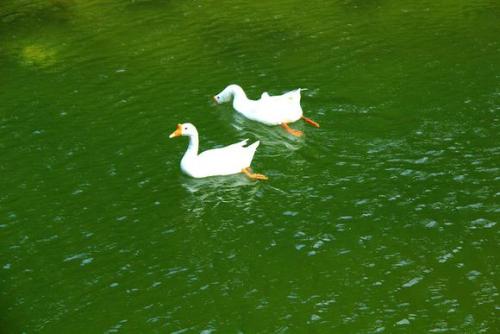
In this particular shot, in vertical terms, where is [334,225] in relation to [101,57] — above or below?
below

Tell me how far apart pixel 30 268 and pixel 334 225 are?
17.7 feet

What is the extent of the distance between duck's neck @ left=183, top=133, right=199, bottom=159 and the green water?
50cm

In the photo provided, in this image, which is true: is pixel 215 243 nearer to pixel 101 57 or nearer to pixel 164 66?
pixel 164 66

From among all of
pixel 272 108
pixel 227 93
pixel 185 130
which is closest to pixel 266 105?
pixel 272 108

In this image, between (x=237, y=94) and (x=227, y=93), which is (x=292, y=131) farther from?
(x=227, y=93)

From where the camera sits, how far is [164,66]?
22.6 m

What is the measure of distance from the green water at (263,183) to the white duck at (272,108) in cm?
30

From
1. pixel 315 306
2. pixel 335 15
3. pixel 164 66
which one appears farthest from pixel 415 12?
pixel 315 306

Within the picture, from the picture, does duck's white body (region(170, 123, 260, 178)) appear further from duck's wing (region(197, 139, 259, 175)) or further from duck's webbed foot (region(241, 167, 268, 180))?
duck's webbed foot (region(241, 167, 268, 180))

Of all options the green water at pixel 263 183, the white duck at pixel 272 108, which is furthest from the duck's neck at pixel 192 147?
the white duck at pixel 272 108

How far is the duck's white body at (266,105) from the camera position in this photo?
18062mm

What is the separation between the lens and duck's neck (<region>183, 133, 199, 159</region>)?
16.4 metres

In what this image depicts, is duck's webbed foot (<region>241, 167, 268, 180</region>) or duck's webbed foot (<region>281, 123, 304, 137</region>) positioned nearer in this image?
duck's webbed foot (<region>241, 167, 268, 180</region>)

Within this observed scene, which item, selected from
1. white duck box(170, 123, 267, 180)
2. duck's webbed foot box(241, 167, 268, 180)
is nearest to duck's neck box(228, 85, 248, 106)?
white duck box(170, 123, 267, 180)
